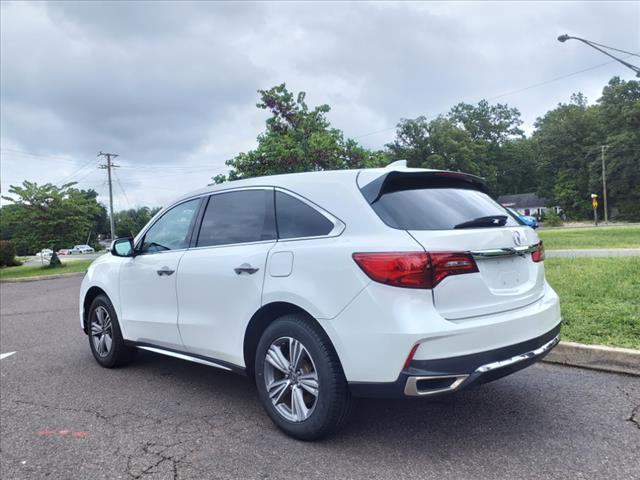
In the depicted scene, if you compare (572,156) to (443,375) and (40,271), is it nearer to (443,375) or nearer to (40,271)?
(40,271)

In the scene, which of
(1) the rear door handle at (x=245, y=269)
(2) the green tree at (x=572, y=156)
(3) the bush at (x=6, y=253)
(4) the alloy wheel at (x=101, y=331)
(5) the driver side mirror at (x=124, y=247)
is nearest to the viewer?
(1) the rear door handle at (x=245, y=269)

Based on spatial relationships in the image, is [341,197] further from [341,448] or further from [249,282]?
[341,448]

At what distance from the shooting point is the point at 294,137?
62.3ft

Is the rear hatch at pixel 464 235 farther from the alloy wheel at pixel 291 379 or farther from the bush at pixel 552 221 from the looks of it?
the bush at pixel 552 221

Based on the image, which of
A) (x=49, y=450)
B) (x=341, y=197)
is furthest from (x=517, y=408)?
(x=49, y=450)

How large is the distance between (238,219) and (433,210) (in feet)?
4.92

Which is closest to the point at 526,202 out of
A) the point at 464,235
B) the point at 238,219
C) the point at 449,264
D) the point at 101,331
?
the point at 101,331

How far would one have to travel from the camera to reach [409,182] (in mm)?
3273

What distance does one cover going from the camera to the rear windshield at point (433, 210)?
2975 mm

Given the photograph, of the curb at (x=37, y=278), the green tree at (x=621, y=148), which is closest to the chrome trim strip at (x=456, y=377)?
the curb at (x=37, y=278)

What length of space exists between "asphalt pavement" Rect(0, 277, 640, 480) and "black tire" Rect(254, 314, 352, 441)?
Result: 117 mm

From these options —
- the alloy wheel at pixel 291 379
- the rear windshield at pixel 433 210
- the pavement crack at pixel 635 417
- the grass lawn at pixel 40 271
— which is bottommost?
the pavement crack at pixel 635 417

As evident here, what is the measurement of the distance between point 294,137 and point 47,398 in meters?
15.6

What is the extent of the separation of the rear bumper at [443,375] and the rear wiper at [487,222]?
2.43 ft
